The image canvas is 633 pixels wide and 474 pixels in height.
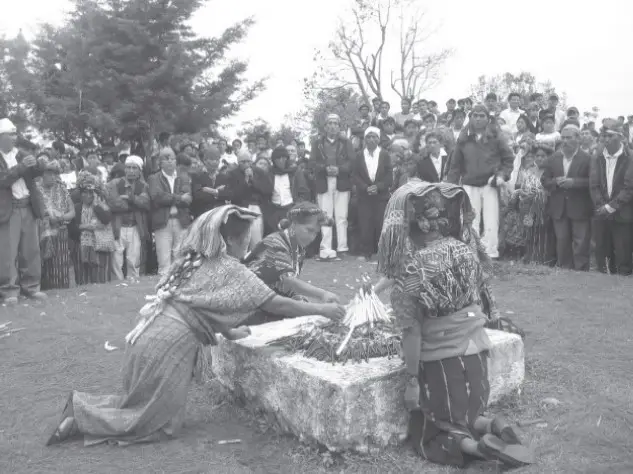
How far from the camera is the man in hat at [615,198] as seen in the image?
31.8 feet

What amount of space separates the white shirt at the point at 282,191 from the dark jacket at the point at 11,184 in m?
4.13

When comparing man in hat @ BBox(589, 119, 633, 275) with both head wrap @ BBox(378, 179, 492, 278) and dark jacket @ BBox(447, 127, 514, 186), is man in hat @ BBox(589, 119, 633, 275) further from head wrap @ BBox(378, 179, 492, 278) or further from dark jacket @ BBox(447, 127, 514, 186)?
head wrap @ BBox(378, 179, 492, 278)

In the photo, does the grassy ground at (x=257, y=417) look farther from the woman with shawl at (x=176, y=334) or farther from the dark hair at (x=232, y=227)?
the dark hair at (x=232, y=227)

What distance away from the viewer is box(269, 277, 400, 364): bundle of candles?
180 inches

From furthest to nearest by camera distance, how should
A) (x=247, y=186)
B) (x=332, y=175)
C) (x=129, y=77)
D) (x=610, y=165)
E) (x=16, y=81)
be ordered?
(x=16, y=81)
(x=129, y=77)
(x=332, y=175)
(x=247, y=186)
(x=610, y=165)

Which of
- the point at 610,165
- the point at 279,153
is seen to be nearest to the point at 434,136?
the point at 279,153

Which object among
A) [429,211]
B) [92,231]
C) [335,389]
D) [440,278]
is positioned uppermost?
[429,211]

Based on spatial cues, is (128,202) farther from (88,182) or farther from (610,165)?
(610,165)

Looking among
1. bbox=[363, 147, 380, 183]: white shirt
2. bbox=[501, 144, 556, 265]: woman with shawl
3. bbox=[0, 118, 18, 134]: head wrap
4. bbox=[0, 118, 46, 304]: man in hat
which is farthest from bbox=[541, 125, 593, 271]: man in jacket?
bbox=[0, 118, 18, 134]: head wrap

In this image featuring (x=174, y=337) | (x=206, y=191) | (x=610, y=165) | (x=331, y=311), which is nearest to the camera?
(x=174, y=337)

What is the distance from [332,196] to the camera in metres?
12.2

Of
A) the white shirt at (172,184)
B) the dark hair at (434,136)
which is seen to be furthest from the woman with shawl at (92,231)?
the dark hair at (434,136)

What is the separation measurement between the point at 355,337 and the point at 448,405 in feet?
3.21

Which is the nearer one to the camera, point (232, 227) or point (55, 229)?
→ point (232, 227)
